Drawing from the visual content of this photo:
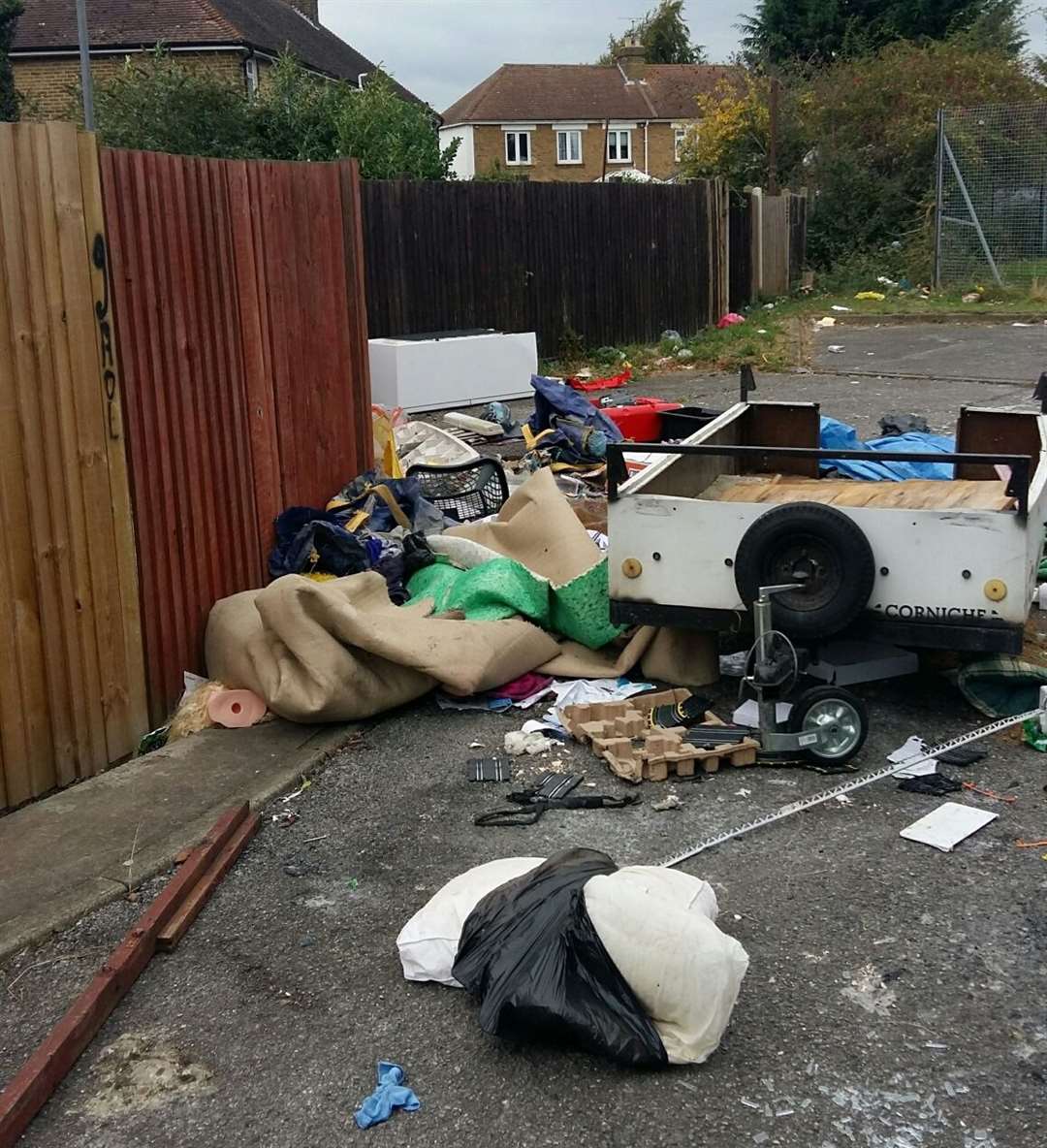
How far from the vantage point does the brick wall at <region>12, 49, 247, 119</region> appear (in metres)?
31.8

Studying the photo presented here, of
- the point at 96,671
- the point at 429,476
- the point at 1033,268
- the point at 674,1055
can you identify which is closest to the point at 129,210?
the point at 96,671

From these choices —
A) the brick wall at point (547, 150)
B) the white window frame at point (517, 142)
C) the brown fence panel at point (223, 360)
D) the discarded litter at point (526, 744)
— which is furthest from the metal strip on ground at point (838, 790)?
the white window frame at point (517, 142)

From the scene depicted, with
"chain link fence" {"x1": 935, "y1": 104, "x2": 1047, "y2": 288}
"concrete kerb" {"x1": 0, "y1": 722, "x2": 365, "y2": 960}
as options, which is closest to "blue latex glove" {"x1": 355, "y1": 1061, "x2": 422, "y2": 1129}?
"concrete kerb" {"x1": 0, "y1": 722, "x2": 365, "y2": 960}

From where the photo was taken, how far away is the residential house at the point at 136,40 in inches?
1259

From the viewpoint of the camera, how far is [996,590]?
16.1 feet

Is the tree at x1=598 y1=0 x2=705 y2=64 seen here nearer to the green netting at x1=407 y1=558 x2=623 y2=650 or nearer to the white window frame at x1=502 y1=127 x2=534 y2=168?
the white window frame at x1=502 y1=127 x2=534 y2=168

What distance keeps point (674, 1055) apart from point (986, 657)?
2.97m

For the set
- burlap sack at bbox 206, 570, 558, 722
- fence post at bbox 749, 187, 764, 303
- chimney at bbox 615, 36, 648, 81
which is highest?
chimney at bbox 615, 36, 648, 81

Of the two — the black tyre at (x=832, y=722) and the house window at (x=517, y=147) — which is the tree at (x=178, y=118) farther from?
the house window at (x=517, y=147)

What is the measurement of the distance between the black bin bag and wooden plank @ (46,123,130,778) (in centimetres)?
249

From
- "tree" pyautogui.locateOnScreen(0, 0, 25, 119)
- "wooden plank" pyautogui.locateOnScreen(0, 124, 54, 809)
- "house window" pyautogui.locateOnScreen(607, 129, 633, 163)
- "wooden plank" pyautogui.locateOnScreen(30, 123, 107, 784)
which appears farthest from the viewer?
"house window" pyautogui.locateOnScreen(607, 129, 633, 163)

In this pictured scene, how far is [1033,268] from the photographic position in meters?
22.5

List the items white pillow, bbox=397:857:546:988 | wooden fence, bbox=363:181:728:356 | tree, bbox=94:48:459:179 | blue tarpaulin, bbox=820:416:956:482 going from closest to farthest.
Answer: white pillow, bbox=397:857:546:988 < blue tarpaulin, bbox=820:416:956:482 < wooden fence, bbox=363:181:728:356 < tree, bbox=94:48:459:179

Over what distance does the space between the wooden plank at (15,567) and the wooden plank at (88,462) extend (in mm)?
247
